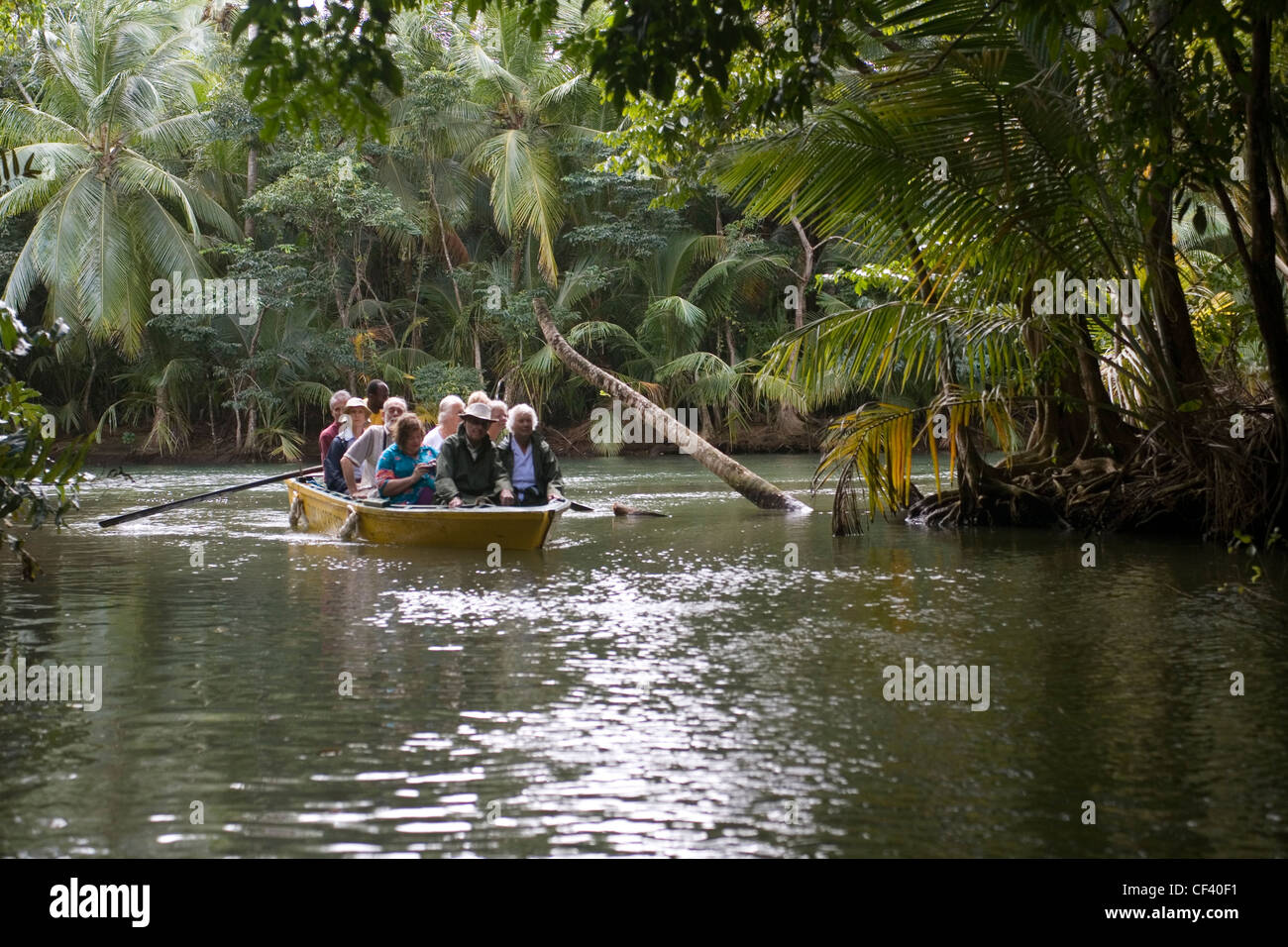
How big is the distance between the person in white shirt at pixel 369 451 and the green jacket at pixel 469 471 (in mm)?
1358

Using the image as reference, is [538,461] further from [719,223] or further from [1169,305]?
[719,223]

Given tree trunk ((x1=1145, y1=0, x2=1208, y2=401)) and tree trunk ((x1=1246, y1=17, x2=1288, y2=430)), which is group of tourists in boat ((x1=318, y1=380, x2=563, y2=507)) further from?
tree trunk ((x1=1246, y1=17, x2=1288, y2=430))

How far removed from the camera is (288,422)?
1341 inches

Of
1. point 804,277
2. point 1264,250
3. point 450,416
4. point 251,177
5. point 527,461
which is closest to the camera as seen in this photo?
point 1264,250

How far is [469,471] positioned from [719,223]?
22.6 metres

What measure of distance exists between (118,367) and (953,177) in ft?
92.7

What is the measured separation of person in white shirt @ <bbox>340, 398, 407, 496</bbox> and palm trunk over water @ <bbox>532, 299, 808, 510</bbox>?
5.32 metres

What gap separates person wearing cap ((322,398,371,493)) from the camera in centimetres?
1455

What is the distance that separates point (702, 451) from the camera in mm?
18453

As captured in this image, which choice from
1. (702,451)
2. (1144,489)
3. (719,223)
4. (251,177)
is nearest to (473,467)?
(702,451)

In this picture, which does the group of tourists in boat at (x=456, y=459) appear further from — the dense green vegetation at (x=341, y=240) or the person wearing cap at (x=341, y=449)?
the dense green vegetation at (x=341, y=240)

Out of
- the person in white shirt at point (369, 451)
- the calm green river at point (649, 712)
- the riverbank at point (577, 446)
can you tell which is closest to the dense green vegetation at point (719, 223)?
the riverbank at point (577, 446)

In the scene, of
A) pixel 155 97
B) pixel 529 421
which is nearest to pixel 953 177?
pixel 529 421
